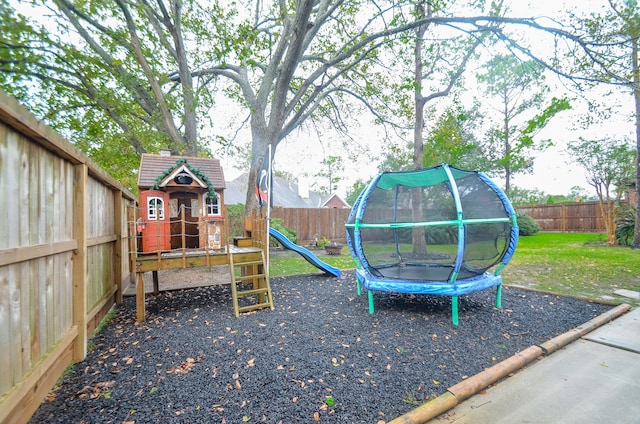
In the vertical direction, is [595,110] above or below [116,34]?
below

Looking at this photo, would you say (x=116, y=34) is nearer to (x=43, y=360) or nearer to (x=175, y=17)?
(x=175, y=17)

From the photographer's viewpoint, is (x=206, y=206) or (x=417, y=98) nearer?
(x=206, y=206)

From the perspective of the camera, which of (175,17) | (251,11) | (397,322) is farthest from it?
(251,11)

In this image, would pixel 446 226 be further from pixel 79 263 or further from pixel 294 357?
pixel 79 263

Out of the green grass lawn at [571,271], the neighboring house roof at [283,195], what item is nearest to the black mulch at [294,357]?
the green grass lawn at [571,271]

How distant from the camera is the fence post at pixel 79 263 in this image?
2.36 meters

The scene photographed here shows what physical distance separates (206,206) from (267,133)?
12.4 feet

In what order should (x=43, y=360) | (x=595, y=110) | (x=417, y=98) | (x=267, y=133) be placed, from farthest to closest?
(x=417, y=98) < (x=267, y=133) < (x=595, y=110) < (x=43, y=360)

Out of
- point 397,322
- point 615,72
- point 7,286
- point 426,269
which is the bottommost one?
point 397,322

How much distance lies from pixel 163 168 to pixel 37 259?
2.74 metres

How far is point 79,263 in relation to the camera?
93.7 inches

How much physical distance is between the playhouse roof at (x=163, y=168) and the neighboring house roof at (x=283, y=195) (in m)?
14.2

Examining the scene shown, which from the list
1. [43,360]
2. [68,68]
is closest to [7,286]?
[43,360]

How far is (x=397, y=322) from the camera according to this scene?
3.23m
